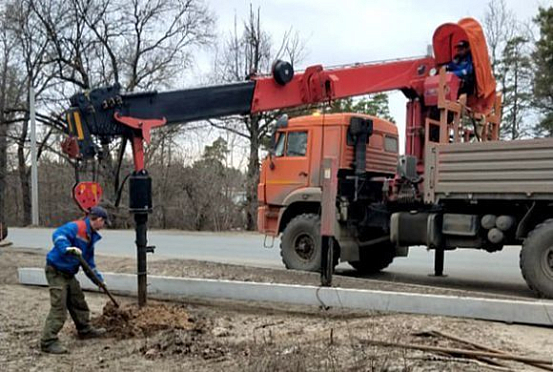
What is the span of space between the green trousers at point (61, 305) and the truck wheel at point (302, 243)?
4.65 m

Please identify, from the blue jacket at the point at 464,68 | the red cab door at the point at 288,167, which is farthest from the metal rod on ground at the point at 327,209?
the blue jacket at the point at 464,68

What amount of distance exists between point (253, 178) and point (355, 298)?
2361cm

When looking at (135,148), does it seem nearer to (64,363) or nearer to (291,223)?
(291,223)

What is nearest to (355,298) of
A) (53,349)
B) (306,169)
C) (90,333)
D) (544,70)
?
(90,333)

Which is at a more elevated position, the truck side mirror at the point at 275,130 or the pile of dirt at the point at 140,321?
the truck side mirror at the point at 275,130

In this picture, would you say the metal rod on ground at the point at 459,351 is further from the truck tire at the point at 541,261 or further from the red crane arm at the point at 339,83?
the red crane arm at the point at 339,83

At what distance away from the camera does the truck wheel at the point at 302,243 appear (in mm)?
10828

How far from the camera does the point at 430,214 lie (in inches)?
391

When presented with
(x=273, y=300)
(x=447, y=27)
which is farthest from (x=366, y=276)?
(x=447, y=27)

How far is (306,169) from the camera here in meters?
Result: 11.2

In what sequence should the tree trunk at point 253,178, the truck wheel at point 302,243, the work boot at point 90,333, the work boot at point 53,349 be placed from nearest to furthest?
the work boot at point 53,349 → the work boot at point 90,333 → the truck wheel at point 302,243 → the tree trunk at point 253,178

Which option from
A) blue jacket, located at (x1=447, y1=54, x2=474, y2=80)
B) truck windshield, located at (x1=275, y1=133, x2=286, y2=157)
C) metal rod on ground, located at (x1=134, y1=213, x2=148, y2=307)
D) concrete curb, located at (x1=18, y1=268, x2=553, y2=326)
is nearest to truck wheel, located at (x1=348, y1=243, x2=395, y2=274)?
truck windshield, located at (x1=275, y1=133, x2=286, y2=157)

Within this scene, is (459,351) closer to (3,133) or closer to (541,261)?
(541,261)

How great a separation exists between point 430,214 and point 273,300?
3185mm
